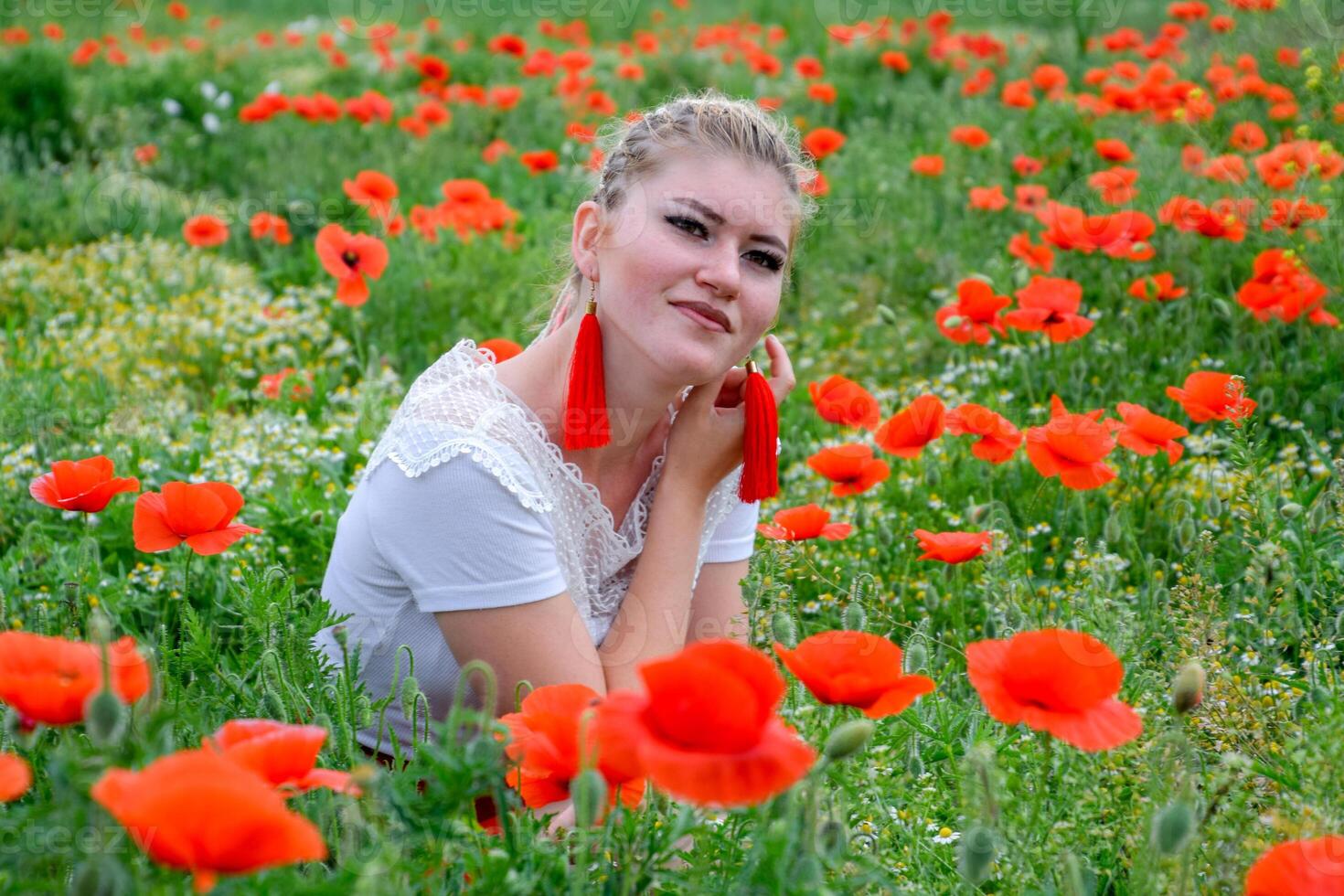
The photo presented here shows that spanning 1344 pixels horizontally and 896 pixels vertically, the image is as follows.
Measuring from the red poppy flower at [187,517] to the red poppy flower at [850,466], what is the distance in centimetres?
120

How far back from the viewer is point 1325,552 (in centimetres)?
300

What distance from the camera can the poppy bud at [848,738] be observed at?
4.86 feet

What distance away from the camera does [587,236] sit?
2.88 m

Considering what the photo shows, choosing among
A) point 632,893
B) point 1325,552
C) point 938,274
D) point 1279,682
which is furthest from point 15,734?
point 938,274

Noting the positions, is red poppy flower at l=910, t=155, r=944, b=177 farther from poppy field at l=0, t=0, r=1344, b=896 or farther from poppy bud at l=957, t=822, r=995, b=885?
poppy bud at l=957, t=822, r=995, b=885

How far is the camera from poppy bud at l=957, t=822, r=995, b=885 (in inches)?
62.0

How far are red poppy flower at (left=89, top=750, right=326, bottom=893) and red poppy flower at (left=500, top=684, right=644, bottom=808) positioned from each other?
38 cm

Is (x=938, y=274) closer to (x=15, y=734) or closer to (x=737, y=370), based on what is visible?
(x=737, y=370)

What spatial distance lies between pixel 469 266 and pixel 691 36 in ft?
21.0

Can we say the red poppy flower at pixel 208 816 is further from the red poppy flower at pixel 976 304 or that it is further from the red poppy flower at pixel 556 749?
the red poppy flower at pixel 976 304

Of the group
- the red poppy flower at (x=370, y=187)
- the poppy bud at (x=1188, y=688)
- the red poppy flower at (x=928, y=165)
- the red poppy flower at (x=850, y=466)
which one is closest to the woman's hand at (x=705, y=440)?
the red poppy flower at (x=850, y=466)

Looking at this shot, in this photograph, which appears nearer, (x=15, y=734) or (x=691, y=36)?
(x=15, y=734)

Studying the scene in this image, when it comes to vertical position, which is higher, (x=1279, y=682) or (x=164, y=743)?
(x=164, y=743)

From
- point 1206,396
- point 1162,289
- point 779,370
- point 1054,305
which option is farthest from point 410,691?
point 1162,289
